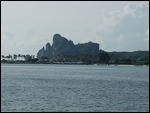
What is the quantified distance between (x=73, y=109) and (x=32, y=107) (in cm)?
565

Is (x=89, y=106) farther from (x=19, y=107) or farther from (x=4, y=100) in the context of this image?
(x=4, y=100)

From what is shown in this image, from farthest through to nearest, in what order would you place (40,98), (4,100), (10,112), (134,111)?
(40,98) → (4,100) → (134,111) → (10,112)

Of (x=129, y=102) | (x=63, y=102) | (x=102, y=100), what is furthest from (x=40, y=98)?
(x=129, y=102)

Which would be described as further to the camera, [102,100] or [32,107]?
[102,100]

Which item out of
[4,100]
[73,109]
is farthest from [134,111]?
[4,100]

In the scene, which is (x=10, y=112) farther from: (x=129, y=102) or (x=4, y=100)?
(x=129, y=102)

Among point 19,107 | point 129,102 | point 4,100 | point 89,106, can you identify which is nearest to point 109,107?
point 89,106

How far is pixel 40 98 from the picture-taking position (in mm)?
63594

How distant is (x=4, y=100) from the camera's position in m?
59.6

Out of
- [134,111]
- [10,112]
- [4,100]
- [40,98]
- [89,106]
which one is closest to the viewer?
[10,112]

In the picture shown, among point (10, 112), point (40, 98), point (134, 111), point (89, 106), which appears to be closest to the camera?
point (10, 112)

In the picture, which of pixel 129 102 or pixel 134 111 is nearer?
pixel 134 111

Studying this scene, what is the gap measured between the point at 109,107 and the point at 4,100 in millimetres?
16467

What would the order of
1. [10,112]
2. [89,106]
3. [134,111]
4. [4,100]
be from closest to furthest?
[10,112] < [134,111] < [89,106] < [4,100]
